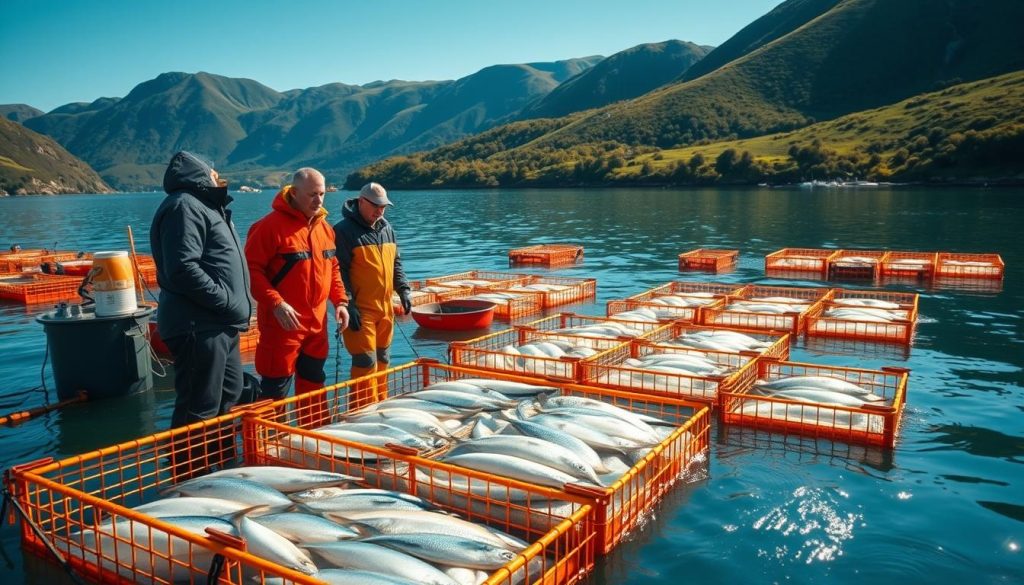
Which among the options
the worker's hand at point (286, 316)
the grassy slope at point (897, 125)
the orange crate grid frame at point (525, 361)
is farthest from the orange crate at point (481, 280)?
the grassy slope at point (897, 125)

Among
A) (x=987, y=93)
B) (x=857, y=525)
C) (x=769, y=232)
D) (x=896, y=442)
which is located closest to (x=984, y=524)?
(x=857, y=525)

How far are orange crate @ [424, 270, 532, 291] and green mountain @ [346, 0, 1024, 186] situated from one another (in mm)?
112416

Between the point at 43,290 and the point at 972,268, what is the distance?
24629 millimetres

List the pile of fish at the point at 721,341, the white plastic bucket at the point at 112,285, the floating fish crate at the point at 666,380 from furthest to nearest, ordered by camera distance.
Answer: the pile of fish at the point at 721,341 → the white plastic bucket at the point at 112,285 → the floating fish crate at the point at 666,380

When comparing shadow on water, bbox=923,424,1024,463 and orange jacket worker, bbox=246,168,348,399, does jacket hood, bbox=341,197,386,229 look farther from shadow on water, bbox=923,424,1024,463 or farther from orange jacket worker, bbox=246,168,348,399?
shadow on water, bbox=923,424,1024,463

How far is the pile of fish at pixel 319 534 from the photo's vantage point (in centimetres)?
377

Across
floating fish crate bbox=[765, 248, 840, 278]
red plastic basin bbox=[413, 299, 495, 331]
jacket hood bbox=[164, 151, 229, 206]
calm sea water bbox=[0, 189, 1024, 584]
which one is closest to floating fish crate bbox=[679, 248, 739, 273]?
floating fish crate bbox=[765, 248, 840, 278]

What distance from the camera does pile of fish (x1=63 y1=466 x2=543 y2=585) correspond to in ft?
12.4

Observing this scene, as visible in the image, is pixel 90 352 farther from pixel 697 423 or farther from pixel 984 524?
pixel 984 524

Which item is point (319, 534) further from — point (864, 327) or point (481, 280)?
point (481, 280)

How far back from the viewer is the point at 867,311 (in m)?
12.6

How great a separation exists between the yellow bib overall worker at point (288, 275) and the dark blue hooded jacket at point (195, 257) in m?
0.37

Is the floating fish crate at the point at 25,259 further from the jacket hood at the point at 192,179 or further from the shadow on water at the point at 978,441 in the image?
the shadow on water at the point at 978,441

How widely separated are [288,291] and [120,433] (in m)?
3.52
